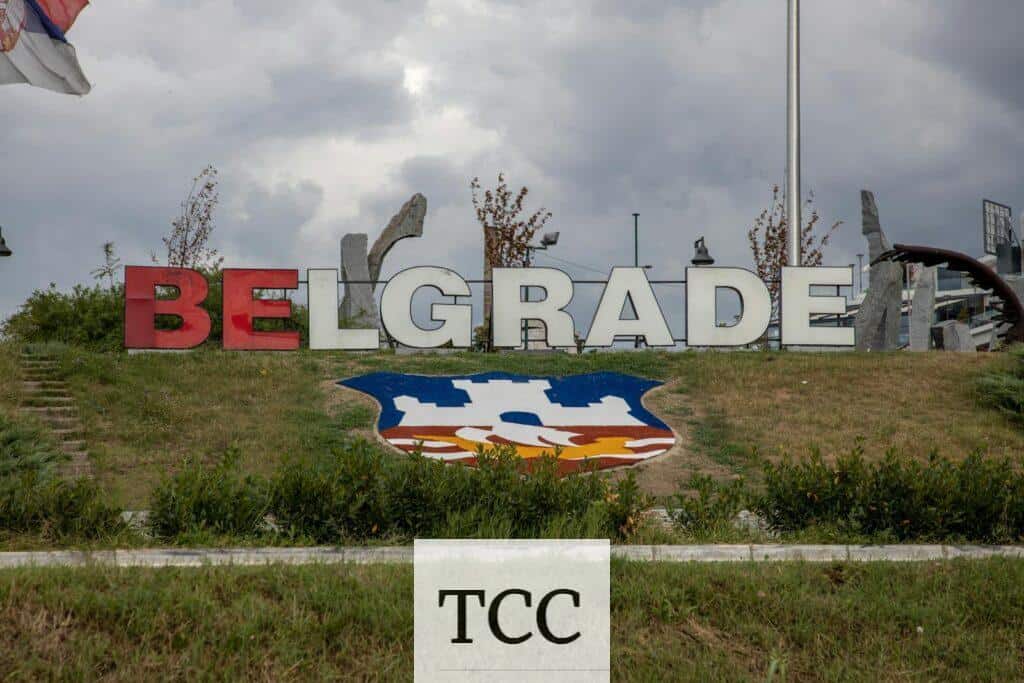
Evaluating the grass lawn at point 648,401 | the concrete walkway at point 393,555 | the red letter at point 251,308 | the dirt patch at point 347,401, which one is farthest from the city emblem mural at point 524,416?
the concrete walkway at point 393,555

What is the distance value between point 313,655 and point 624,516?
3.79 meters

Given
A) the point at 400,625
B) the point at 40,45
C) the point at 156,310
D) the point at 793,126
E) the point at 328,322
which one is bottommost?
the point at 400,625

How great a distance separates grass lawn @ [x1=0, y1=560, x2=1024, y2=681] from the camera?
17.7 ft

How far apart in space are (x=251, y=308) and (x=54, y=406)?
641cm

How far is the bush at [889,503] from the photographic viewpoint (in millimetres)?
8742

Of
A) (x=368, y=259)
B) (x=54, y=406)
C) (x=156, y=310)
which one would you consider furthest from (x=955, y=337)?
(x=54, y=406)

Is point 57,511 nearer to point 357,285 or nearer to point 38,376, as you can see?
point 38,376

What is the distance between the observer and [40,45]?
2241cm

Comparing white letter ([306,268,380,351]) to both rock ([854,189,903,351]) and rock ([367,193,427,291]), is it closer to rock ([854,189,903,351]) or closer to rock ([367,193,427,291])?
rock ([367,193,427,291])

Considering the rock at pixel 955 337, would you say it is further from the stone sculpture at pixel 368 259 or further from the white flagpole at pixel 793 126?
the stone sculpture at pixel 368 259

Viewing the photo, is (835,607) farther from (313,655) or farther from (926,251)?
(926,251)

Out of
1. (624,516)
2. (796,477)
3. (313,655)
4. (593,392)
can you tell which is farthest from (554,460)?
(593,392)

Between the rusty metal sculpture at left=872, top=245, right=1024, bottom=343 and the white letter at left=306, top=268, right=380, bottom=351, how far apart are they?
15337 millimetres

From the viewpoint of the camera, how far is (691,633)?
235 inches
